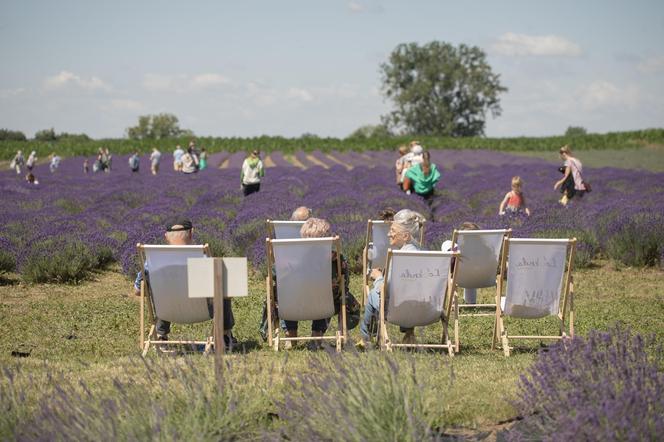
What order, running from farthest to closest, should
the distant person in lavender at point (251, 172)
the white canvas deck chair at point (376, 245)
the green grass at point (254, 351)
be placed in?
the distant person in lavender at point (251, 172) → the white canvas deck chair at point (376, 245) → the green grass at point (254, 351)

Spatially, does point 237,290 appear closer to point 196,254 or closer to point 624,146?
point 196,254

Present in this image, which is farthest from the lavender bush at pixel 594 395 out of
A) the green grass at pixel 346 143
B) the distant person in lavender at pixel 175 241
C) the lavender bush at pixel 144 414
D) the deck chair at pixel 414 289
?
the green grass at pixel 346 143

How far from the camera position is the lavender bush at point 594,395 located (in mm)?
3828

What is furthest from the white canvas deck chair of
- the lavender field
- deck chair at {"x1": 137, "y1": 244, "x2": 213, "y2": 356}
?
deck chair at {"x1": 137, "y1": 244, "x2": 213, "y2": 356}

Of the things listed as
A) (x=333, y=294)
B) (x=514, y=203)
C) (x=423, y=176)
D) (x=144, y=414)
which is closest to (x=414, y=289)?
(x=333, y=294)

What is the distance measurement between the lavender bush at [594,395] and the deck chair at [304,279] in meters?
2.21

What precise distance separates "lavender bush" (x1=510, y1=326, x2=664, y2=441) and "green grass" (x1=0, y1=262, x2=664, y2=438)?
16.7 inches

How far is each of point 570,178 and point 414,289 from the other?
9762 millimetres

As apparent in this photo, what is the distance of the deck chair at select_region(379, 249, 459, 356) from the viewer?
263 inches

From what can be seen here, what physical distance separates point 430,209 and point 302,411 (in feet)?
40.3

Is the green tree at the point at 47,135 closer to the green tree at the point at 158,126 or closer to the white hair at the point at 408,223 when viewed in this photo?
the green tree at the point at 158,126

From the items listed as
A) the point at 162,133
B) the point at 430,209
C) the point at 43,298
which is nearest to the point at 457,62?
the point at 162,133

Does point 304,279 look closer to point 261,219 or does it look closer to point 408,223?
point 408,223

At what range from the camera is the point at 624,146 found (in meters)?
67.6
